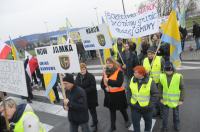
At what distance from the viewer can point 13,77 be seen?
193 inches

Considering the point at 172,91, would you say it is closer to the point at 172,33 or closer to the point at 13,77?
the point at 172,33

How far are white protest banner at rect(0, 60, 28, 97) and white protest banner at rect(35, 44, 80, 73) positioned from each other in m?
1.02

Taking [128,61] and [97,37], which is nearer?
[97,37]

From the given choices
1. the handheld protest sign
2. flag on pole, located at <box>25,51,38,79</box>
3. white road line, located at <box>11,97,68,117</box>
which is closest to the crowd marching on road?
the handheld protest sign

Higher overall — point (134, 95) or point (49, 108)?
point (134, 95)

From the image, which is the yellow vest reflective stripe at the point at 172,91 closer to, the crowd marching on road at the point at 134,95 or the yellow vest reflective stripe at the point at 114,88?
the crowd marching on road at the point at 134,95

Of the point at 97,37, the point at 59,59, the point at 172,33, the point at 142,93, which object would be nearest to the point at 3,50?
the point at 59,59

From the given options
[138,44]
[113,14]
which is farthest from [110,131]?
[138,44]

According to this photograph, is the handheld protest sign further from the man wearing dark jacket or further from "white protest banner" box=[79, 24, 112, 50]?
the man wearing dark jacket

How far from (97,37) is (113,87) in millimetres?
1476

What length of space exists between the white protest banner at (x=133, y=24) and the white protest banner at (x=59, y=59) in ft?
9.64

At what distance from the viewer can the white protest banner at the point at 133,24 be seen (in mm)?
8305

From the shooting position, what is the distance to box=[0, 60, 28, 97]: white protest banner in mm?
4738

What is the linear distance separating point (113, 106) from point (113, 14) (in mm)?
2795
